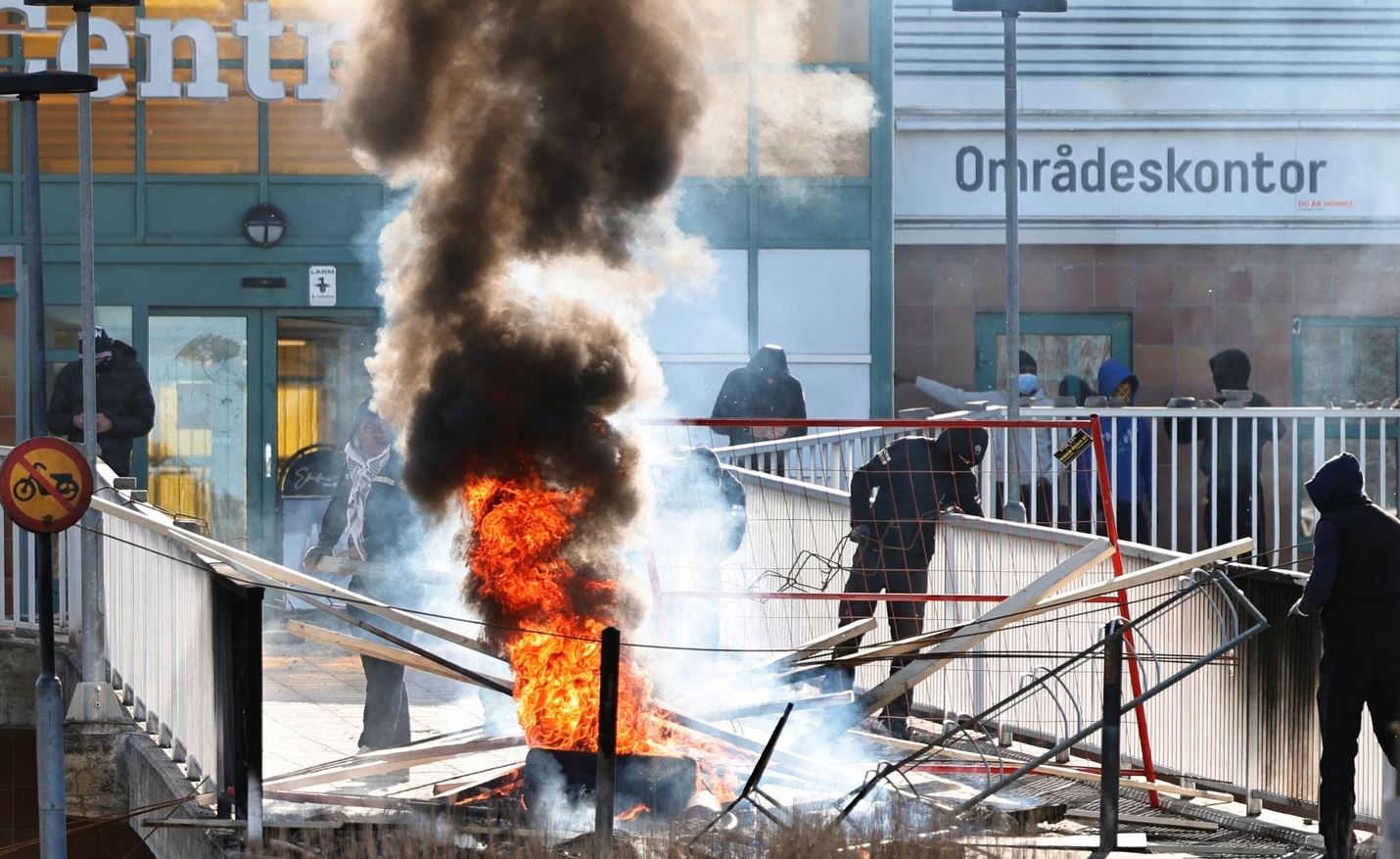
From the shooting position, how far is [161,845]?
300 inches

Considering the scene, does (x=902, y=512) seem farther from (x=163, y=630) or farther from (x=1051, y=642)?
(x=163, y=630)

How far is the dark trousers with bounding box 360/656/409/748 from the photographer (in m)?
9.23

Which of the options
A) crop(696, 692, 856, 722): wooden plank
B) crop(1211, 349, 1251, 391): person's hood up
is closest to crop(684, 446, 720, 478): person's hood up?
crop(696, 692, 856, 722): wooden plank

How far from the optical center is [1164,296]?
1752 cm

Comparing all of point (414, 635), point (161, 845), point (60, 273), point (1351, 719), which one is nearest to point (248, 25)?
point (60, 273)

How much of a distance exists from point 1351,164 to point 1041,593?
1109cm

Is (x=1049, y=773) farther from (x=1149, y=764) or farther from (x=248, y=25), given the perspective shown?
(x=248, y=25)

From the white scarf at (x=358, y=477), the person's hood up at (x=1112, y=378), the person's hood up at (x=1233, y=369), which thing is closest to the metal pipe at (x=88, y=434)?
the white scarf at (x=358, y=477)

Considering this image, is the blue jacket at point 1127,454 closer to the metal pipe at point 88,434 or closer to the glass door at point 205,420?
the metal pipe at point 88,434

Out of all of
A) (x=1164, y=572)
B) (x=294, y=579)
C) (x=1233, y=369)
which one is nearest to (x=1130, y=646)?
(x=1164, y=572)

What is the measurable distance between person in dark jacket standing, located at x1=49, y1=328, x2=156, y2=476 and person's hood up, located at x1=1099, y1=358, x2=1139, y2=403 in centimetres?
769

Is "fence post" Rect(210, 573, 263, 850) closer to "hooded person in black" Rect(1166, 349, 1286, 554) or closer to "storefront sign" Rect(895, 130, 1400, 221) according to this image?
"hooded person in black" Rect(1166, 349, 1286, 554)

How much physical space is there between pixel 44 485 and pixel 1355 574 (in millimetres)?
5192

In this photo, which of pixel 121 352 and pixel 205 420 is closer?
pixel 121 352
